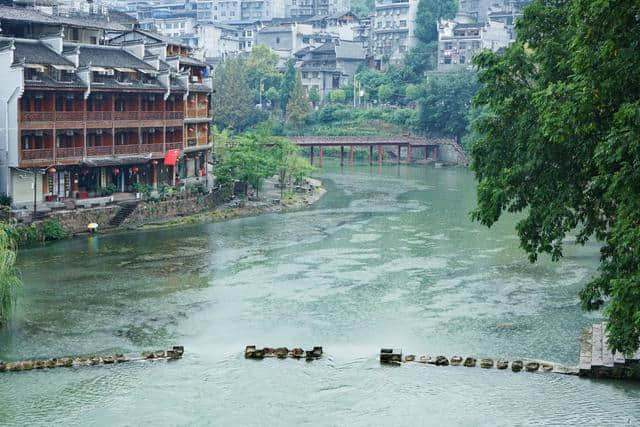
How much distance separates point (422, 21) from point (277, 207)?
6124cm

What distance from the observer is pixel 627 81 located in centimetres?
1667

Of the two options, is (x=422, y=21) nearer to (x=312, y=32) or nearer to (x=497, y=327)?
(x=312, y=32)

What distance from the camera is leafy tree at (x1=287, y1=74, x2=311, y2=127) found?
107500mm

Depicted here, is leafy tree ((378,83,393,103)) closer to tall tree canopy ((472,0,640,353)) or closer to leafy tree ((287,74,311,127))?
leafy tree ((287,74,311,127))

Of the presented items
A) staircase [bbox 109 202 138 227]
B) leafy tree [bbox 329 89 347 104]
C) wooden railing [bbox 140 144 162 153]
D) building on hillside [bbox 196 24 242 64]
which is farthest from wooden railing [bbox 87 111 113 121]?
building on hillside [bbox 196 24 242 64]

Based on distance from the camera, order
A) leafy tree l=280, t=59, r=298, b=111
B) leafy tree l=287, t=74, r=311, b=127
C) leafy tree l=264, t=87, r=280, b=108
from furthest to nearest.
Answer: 1. leafy tree l=264, t=87, r=280, b=108
2. leafy tree l=280, t=59, r=298, b=111
3. leafy tree l=287, t=74, r=311, b=127

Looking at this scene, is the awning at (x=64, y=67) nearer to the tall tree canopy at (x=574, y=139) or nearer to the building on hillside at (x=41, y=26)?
the building on hillside at (x=41, y=26)

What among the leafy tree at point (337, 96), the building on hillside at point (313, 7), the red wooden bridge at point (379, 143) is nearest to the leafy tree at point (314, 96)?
the leafy tree at point (337, 96)

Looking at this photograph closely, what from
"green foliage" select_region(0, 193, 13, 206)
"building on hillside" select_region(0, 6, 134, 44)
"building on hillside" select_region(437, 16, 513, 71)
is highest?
"building on hillside" select_region(437, 16, 513, 71)

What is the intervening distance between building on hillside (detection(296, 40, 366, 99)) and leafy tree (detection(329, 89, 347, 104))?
9.06 ft

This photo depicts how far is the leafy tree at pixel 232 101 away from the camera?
10506cm

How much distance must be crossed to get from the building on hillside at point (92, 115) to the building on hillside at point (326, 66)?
54.4 metres

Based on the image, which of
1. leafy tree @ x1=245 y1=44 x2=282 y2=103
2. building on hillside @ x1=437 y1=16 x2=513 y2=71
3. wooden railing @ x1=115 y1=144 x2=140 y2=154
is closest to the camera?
wooden railing @ x1=115 y1=144 x2=140 y2=154

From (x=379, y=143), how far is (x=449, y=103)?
10.8m
